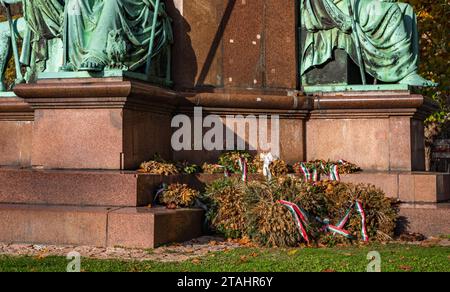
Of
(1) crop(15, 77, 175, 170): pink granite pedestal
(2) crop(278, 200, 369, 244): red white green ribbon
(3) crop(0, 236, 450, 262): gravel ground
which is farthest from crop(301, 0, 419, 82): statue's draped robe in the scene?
(3) crop(0, 236, 450, 262): gravel ground

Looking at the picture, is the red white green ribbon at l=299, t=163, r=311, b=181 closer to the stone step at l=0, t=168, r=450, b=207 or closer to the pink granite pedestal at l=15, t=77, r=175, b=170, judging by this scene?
the stone step at l=0, t=168, r=450, b=207

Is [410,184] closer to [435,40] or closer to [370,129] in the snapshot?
[370,129]

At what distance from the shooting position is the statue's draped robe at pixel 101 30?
10.5m

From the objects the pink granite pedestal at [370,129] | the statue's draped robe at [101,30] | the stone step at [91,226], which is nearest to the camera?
the stone step at [91,226]

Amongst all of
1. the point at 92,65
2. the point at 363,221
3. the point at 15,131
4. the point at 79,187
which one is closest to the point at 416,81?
the point at 363,221

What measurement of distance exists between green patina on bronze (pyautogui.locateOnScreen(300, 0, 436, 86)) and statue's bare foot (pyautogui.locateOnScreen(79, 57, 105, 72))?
4286mm

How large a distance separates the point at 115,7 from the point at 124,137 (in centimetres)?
213

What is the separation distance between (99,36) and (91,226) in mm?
3255

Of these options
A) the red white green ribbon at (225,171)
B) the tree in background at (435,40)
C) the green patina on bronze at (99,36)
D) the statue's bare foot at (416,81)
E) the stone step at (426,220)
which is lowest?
the stone step at (426,220)

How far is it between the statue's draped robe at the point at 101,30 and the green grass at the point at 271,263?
3843mm

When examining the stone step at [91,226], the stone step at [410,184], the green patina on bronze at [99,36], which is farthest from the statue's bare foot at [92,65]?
the stone step at [410,184]

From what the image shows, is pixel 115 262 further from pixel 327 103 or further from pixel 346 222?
pixel 327 103

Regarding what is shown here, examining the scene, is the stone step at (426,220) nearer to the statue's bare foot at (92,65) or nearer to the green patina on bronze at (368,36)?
the green patina on bronze at (368,36)

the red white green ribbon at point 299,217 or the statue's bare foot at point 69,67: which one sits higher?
the statue's bare foot at point 69,67
